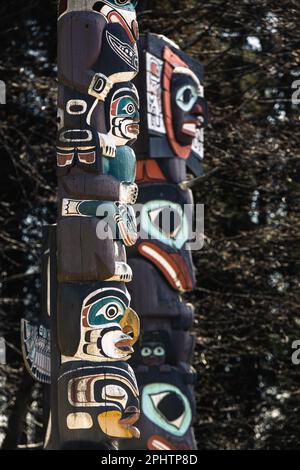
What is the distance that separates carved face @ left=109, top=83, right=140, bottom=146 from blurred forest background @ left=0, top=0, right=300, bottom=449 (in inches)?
204

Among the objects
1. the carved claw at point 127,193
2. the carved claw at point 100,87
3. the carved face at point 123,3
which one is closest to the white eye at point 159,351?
the carved claw at point 127,193

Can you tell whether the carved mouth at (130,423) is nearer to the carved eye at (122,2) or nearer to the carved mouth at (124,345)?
the carved mouth at (124,345)

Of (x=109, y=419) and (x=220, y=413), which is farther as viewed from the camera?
(x=220, y=413)

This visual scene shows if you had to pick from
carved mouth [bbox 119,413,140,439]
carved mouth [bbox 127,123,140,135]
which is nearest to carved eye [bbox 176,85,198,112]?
carved mouth [bbox 127,123,140,135]

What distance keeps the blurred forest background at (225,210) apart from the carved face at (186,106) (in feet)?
10.2

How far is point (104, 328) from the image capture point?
8969mm

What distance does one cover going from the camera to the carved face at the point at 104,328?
8914 millimetres

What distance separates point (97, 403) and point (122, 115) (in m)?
2.17

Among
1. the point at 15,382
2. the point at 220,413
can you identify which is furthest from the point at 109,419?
the point at 220,413

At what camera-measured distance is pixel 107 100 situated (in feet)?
30.8

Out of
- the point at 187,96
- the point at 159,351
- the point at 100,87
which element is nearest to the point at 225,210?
the point at 187,96

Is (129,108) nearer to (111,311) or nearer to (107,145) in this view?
(107,145)

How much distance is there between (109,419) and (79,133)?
207 cm

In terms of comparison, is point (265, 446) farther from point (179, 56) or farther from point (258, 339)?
point (179, 56)
